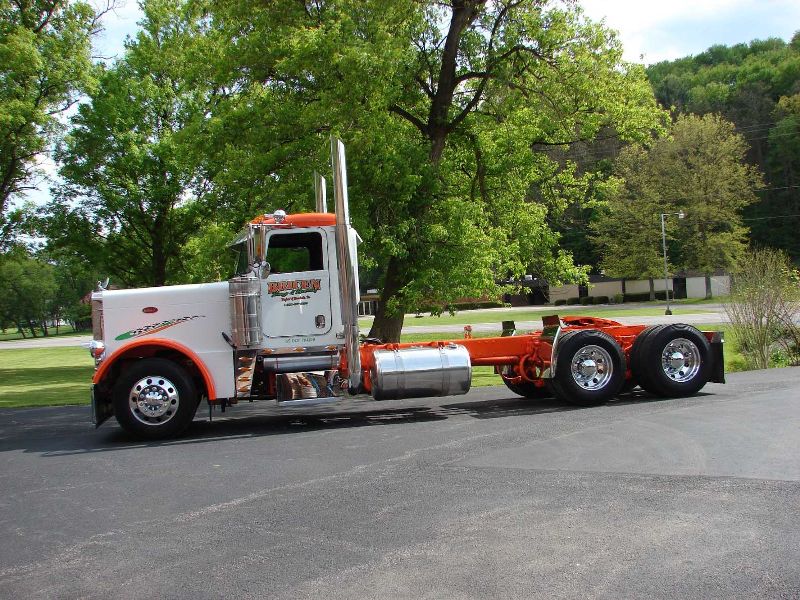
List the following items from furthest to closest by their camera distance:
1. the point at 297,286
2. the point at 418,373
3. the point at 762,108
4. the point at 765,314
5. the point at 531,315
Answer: the point at 762,108
the point at 531,315
the point at 765,314
the point at 418,373
the point at 297,286

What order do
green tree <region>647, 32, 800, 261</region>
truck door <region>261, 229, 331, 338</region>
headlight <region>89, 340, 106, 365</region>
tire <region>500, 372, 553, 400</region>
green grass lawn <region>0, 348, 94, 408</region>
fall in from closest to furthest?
headlight <region>89, 340, 106, 365</region>, truck door <region>261, 229, 331, 338</region>, tire <region>500, 372, 553, 400</region>, green grass lawn <region>0, 348, 94, 408</region>, green tree <region>647, 32, 800, 261</region>

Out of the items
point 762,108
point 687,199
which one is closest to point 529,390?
point 687,199

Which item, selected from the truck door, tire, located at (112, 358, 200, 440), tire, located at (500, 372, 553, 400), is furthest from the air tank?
tire, located at (500, 372, 553, 400)

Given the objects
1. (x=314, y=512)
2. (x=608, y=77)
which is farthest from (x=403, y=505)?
(x=608, y=77)

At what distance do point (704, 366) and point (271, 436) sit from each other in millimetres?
6774

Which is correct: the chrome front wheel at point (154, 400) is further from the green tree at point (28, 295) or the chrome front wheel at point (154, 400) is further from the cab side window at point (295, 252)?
the green tree at point (28, 295)

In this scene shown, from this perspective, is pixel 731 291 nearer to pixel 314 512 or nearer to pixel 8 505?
pixel 314 512

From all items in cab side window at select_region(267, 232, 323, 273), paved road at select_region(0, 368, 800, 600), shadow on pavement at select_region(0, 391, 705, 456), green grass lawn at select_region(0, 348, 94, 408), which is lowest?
paved road at select_region(0, 368, 800, 600)

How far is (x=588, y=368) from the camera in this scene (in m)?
11.8

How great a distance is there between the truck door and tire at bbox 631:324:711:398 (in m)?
5.02

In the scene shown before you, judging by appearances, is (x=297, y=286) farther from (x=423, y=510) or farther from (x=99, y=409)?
(x=423, y=510)

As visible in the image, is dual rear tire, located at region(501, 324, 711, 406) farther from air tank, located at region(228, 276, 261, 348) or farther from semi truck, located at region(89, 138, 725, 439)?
air tank, located at region(228, 276, 261, 348)

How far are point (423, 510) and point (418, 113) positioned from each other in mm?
16103

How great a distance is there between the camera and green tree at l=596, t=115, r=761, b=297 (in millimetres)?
72375
